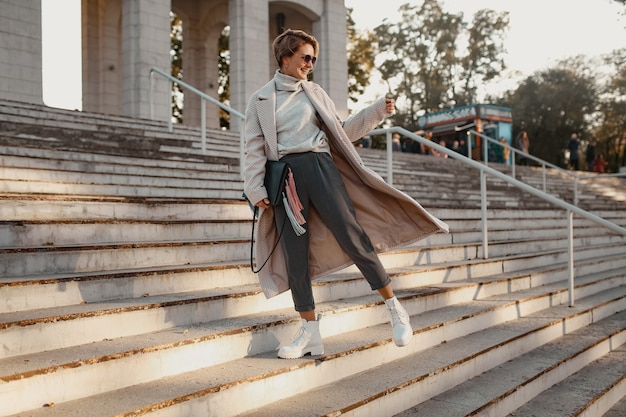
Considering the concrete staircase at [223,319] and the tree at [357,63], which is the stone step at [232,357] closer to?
the concrete staircase at [223,319]

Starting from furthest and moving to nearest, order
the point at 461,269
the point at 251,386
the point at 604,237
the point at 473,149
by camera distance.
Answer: the point at 473,149
the point at 604,237
the point at 461,269
the point at 251,386

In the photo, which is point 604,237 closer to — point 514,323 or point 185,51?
point 514,323

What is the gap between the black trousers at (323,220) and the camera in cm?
336

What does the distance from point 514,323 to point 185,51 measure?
16818 millimetres

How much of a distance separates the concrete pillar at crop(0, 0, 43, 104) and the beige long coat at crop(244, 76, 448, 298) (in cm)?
974

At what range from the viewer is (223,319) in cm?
370

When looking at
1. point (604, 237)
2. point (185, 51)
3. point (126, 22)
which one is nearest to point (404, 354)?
point (604, 237)

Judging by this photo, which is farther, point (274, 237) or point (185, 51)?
point (185, 51)

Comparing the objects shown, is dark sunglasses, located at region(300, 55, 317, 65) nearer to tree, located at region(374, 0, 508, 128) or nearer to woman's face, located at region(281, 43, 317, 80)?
woman's face, located at region(281, 43, 317, 80)

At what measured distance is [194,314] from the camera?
3.58 metres

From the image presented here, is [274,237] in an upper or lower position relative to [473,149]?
lower

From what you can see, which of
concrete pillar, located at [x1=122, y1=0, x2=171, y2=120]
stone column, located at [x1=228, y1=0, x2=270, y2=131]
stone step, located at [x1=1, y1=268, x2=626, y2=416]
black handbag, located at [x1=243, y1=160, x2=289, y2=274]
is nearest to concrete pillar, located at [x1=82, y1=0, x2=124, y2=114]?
stone column, located at [x1=228, y1=0, x2=270, y2=131]

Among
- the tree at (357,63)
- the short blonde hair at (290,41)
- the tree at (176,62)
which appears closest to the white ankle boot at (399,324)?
the short blonde hair at (290,41)

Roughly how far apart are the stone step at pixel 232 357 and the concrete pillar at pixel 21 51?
9653 mm
